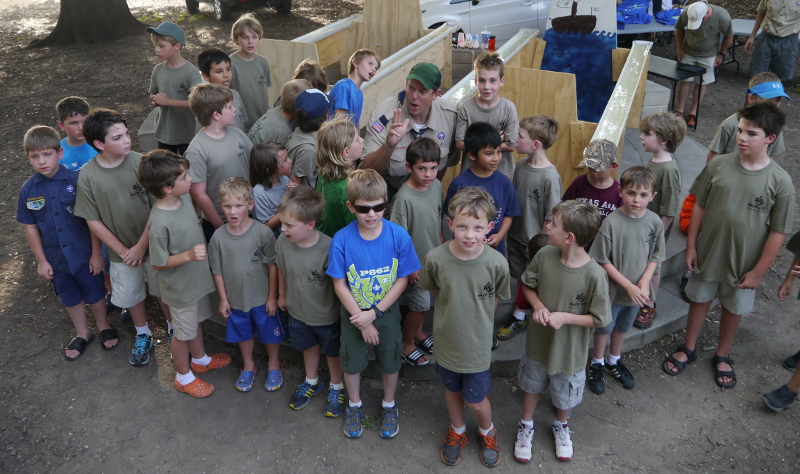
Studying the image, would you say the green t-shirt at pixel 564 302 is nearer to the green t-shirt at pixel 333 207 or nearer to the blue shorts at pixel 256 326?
the green t-shirt at pixel 333 207

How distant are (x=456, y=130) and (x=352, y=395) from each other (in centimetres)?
210

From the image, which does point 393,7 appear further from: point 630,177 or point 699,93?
point 630,177

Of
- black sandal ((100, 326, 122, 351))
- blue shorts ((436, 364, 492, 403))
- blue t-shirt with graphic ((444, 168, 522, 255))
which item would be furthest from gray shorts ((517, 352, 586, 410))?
black sandal ((100, 326, 122, 351))

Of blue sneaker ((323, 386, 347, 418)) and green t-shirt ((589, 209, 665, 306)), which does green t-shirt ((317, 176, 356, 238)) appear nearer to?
blue sneaker ((323, 386, 347, 418))

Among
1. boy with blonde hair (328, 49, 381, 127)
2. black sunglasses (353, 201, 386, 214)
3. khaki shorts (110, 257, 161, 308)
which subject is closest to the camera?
black sunglasses (353, 201, 386, 214)

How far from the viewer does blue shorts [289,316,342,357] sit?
3625 millimetres

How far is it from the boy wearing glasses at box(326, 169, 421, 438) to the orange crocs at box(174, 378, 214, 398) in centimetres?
114

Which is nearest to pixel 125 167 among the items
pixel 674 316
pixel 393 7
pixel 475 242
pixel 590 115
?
pixel 475 242

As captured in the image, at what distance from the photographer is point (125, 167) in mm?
3848

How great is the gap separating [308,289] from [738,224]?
2783mm

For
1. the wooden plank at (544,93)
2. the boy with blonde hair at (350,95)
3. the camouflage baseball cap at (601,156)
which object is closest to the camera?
the camouflage baseball cap at (601,156)

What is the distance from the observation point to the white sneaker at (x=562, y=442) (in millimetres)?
3399

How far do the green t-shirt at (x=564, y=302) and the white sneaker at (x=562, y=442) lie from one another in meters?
0.43

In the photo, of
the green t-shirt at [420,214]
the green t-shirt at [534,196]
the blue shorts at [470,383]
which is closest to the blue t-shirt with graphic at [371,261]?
the green t-shirt at [420,214]
